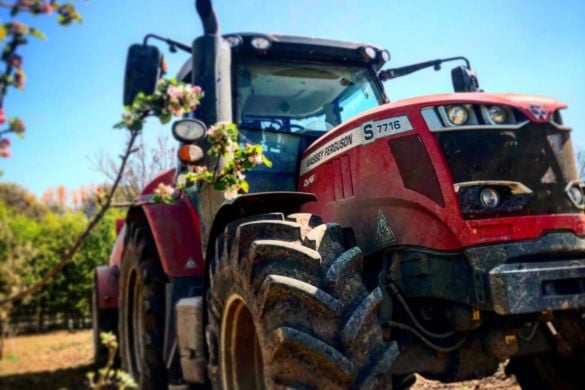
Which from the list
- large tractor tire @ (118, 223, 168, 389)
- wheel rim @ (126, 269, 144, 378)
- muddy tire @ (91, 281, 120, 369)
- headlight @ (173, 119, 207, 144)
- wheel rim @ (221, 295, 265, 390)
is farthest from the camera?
muddy tire @ (91, 281, 120, 369)

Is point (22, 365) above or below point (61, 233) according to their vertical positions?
below

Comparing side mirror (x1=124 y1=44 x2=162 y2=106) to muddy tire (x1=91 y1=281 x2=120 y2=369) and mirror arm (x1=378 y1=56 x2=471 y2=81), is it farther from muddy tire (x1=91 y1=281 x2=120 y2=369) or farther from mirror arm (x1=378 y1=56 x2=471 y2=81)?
muddy tire (x1=91 y1=281 x2=120 y2=369)

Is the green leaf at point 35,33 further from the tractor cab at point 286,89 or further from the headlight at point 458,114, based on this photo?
the tractor cab at point 286,89

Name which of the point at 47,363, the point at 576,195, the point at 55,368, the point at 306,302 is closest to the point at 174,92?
the point at 306,302

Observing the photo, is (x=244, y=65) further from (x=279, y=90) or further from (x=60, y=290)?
(x=60, y=290)

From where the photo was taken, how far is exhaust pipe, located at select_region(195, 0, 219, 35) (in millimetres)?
3336

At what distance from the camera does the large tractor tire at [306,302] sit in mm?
2059

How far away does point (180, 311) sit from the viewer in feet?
11.4

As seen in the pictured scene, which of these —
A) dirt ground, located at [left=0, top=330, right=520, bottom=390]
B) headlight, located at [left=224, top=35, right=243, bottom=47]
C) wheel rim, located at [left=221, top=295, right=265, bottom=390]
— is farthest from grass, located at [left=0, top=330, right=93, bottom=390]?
headlight, located at [left=224, top=35, right=243, bottom=47]

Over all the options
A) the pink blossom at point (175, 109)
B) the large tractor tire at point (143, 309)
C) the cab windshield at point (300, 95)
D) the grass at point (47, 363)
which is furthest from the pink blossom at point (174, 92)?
the grass at point (47, 363)

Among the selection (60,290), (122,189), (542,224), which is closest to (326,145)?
(542,224)

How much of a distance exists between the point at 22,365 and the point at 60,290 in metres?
6.05

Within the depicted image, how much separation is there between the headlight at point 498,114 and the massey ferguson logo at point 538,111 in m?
0.13

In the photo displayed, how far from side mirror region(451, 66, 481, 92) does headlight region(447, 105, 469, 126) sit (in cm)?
148
